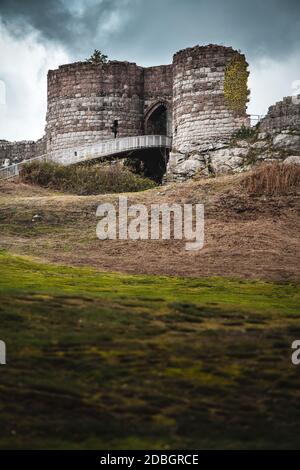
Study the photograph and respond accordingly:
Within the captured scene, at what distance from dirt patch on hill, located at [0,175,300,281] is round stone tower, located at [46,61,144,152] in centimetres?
1458

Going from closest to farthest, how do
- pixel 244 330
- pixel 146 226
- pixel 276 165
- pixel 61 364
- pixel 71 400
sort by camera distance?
pixel 71 400
pixel 61 364
pixel 244 330
pixel 146 226
pixel 276 165

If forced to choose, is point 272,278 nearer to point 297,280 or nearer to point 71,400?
point 297,280

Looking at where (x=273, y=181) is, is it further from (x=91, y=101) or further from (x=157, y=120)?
(x=157, y=120)

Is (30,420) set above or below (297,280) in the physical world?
below

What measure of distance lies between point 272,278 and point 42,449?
1101 cm

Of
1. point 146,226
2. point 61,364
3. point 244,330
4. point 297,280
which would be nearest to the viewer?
point 61,364

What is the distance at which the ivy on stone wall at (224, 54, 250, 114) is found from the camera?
42.6 meters

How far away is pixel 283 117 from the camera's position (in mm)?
41250

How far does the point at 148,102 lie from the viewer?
157 ft

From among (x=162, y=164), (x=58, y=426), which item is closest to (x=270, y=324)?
(x=58, y=426)

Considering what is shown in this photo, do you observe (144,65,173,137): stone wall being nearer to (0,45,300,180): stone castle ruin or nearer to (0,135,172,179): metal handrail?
(0,45,300,180): stone castle ruin

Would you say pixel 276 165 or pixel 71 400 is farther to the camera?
pixel 276 165

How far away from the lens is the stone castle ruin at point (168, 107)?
42.5 m
